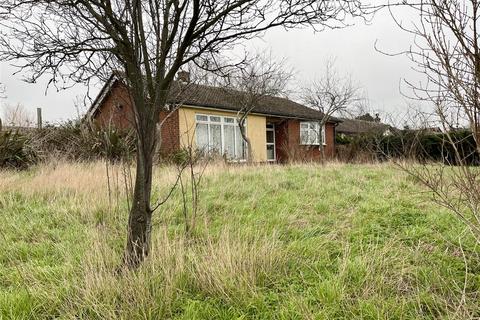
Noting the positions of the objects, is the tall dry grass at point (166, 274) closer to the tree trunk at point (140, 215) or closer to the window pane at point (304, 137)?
the tree trunk at point (140, 215)

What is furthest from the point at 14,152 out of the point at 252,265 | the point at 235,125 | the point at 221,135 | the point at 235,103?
the point at 235,125

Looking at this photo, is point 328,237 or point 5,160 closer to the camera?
point 328,237

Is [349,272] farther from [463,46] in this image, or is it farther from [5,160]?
[5,160]

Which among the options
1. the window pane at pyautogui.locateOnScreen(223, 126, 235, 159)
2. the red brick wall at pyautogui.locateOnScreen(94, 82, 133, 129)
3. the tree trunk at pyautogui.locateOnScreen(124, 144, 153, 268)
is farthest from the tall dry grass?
the window pane at pyautogui.locateOnScreen(223, 126, 235, 159)

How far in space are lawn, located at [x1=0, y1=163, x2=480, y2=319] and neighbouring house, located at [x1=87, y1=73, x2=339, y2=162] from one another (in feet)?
30.7

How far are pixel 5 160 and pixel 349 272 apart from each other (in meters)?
10.5

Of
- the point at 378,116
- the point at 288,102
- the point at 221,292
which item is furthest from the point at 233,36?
the point at 378,116

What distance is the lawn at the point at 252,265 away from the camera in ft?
8.48

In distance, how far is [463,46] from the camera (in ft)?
6.74

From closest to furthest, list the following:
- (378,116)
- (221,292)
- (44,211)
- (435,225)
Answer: (221,292) < (435,225) < (44,211) < (378,116)

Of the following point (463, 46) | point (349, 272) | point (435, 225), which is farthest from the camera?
point (435, 225)

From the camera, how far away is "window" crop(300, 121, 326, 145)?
2438 cm

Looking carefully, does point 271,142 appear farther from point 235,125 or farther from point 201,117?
point 201,117

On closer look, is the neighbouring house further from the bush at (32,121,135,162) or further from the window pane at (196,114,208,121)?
the bush at (32,121,135,162)
